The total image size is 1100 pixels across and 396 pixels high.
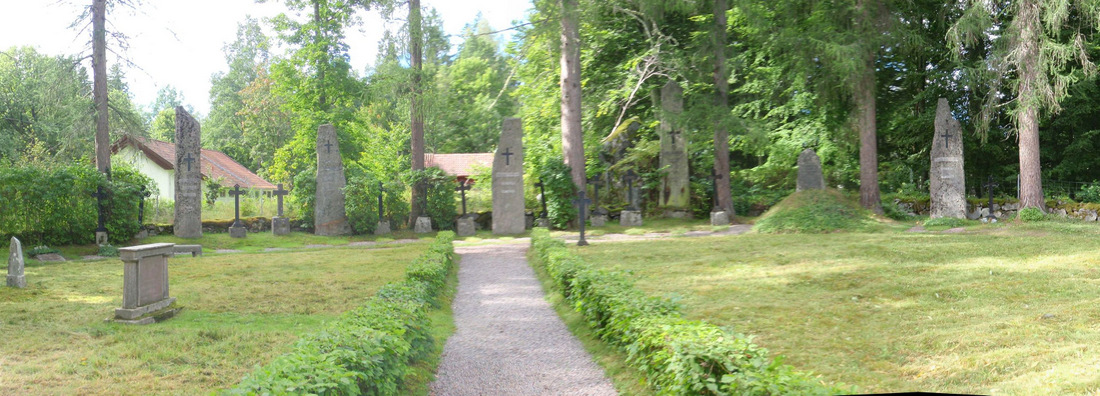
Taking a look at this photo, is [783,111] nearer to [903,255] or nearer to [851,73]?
[851,73]

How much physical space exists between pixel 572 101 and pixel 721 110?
4045mm

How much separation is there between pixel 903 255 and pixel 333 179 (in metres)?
14.3

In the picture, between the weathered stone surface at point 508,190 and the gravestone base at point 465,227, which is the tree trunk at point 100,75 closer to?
the gravestone base at point 465,227

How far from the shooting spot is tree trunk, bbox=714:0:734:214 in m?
19.4

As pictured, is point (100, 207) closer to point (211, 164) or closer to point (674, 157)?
point (674, 157)

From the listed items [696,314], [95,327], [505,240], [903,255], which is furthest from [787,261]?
[95,327]

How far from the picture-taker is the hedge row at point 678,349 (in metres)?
4.01

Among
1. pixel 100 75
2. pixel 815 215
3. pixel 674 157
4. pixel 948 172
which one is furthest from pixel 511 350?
pixel 100 75

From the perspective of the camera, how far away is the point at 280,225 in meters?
19.8

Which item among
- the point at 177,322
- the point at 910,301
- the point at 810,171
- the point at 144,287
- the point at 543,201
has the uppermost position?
the point at 810,171

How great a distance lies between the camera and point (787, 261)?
38.3 feet

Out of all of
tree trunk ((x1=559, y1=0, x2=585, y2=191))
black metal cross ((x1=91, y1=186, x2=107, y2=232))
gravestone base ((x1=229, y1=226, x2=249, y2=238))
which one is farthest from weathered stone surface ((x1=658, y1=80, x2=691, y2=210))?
black metal cross ((x1=91, y1=186, x2=107, y2=232))

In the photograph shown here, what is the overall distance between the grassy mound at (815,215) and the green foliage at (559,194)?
16.5ft

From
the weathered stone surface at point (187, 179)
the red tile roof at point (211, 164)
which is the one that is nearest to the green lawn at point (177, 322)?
the weathered stone surface at point (187, 179)
